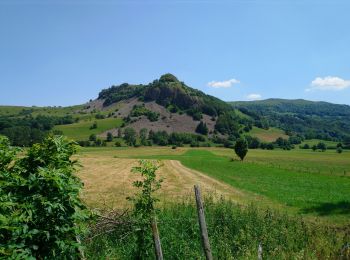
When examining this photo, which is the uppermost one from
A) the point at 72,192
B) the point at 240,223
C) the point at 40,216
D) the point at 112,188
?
the point at 72,192

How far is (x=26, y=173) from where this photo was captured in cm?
614

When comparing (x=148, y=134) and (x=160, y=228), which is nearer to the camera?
(x=160, y=228)

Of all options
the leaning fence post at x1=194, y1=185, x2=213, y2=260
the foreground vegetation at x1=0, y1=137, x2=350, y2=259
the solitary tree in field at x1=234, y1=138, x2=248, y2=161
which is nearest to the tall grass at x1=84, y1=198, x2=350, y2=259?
the foreground vegetation at x1=0, y1=137, x2=350, y2=259

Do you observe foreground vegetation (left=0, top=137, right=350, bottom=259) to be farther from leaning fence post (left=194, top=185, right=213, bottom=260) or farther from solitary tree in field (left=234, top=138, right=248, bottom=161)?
solitary tree in field (left=234, top=138, right=248, bottom=161)

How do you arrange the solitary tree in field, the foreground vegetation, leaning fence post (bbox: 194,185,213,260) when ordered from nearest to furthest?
the foreground vegetation, leaning fence post (bbox: 194,185,213,260), the solitary tree in field

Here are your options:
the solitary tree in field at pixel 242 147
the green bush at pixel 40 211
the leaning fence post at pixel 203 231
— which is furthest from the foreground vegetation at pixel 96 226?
the solitary tree in field at pixel 242 147

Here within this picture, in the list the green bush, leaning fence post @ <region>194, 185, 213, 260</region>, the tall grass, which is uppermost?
the green bush

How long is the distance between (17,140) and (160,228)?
383ft

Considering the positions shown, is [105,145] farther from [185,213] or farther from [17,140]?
[185,213]

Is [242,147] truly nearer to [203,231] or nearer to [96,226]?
[96,226]

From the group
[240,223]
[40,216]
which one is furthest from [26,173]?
[240,223]

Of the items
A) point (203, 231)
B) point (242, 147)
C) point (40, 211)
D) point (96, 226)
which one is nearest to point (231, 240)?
point (203, 231)

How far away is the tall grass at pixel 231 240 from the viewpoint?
9180 mm

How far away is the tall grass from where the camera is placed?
9180mm
